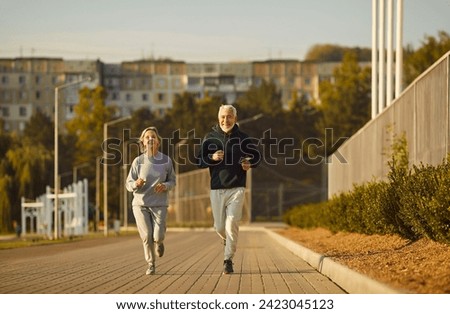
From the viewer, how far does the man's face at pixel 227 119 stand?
15.8 metres

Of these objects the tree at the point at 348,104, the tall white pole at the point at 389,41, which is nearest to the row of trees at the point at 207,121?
the tree at the point at 348,104

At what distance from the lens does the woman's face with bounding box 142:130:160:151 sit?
1623cm

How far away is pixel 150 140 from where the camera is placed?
1622 centimetres

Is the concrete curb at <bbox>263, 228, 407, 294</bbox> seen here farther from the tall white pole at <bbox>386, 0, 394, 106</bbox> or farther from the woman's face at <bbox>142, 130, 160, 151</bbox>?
the tall white pole at <bbox>386, 0, 394, 106</bbox>

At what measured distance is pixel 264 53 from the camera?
12469 centimetres

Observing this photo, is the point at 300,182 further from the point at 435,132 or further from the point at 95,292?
the point at 95,292

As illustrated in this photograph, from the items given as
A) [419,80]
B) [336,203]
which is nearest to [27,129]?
[336,203]

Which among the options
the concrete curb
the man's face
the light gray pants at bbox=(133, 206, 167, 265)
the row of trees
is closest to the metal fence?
the concrete curb

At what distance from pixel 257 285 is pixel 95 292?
2.07m

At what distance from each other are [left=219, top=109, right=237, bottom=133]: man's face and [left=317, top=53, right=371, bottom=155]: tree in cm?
8384

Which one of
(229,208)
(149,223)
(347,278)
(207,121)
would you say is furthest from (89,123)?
(347,278)

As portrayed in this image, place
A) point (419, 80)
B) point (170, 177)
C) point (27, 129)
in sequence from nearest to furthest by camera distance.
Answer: point (170, 177) → point (419, 80) → point (27, 129)

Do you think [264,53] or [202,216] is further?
[264,53]

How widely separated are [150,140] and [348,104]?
8777 cm
